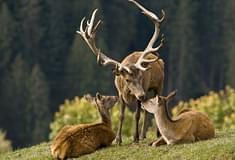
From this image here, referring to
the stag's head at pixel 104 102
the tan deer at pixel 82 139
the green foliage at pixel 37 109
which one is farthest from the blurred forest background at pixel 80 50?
the tan deer at pixel 82 139

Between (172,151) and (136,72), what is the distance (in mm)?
1821

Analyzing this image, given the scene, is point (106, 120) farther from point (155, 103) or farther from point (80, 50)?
point (80, 50)

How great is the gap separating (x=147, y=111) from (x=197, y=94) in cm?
7868

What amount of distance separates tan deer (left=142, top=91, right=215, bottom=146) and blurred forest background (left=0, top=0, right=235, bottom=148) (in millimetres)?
59677

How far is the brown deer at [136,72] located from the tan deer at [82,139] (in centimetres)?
35

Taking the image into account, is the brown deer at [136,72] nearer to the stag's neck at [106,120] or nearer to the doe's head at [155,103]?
the doe's head at [155,103]

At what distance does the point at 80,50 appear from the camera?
92.7 metres

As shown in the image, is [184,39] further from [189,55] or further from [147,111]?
[147,111]

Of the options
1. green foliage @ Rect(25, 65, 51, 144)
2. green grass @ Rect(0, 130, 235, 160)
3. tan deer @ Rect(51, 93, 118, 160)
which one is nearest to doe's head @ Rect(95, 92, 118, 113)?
tan deer @ Rect(51, 93, 118, 160)

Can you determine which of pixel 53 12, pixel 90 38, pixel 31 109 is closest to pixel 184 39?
pixel 53 12

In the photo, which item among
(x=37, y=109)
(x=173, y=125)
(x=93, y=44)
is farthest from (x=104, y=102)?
(x=37, y=109)

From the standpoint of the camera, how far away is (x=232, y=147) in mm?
16281

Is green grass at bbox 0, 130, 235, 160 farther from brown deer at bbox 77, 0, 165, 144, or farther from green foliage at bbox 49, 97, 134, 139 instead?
green foliage at bbox 49, 97, 134, 139

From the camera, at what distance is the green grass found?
16.3 m
